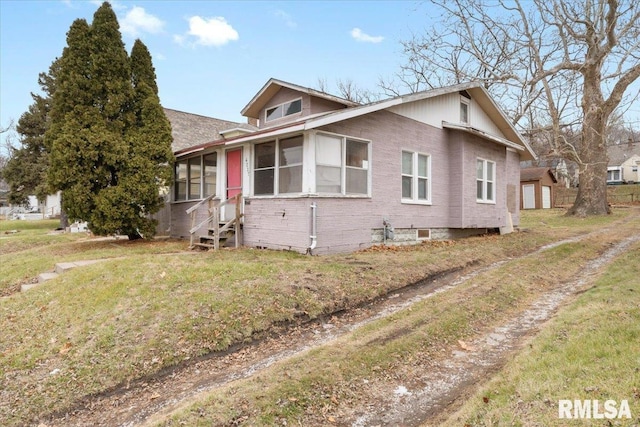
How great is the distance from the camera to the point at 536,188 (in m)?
31.8

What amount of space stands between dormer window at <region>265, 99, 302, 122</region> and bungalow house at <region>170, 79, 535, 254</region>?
4 cm

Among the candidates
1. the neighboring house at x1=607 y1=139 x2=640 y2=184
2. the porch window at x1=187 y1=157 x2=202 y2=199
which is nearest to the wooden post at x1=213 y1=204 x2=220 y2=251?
the porch window at x1=187 y1=157 x2=202 y2=199

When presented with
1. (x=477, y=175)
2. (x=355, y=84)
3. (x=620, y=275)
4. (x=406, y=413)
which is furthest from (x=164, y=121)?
(x=355, y=84)

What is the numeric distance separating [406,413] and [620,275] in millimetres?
6421

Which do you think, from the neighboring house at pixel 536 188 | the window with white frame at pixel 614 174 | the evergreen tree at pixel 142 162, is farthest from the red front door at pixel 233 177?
the window with white frame at pixel 614 174

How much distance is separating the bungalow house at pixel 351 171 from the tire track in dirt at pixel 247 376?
159 inches

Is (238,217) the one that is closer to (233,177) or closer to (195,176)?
(233,177)

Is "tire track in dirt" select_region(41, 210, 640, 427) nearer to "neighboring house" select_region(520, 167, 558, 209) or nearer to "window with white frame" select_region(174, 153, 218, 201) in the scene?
"window with white frame" select_region(174, 153, 218, 201)

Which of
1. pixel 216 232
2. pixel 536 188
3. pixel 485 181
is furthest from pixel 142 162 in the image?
pixel 536 188

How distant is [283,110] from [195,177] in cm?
405

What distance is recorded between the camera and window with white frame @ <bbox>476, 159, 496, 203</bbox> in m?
14.2

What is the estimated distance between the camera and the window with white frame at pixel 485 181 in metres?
14.2

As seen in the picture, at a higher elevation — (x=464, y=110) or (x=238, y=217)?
(x=464, y=110)

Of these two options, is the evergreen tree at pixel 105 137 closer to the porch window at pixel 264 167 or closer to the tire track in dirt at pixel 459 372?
the porch window at pixel 264 167
